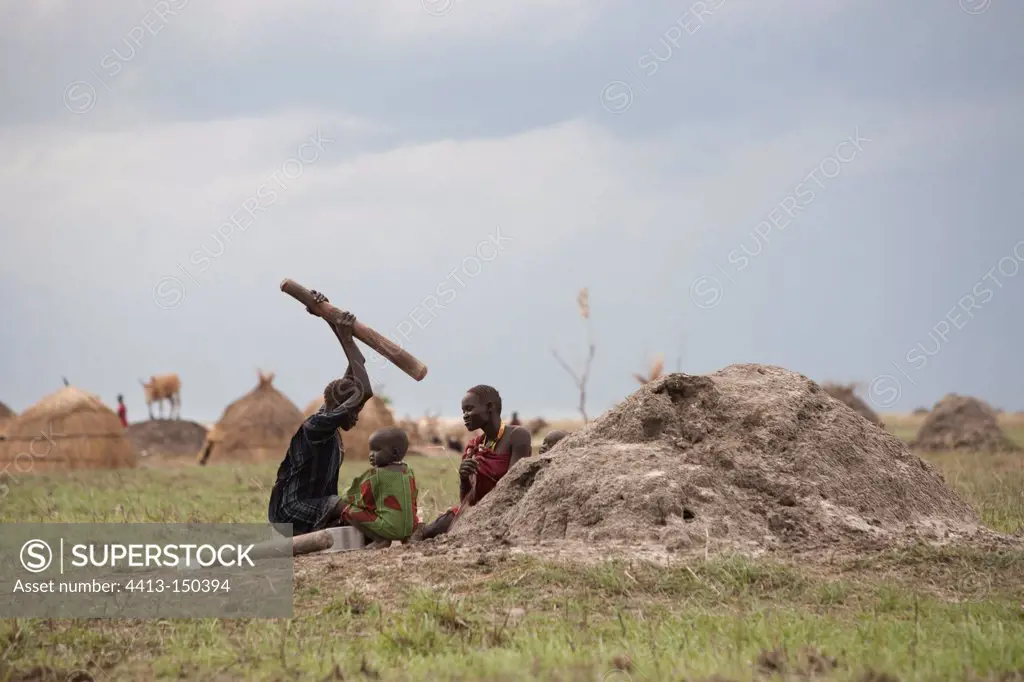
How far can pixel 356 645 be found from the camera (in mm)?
4738

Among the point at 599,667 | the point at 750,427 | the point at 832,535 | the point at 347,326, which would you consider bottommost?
the point at 599,667

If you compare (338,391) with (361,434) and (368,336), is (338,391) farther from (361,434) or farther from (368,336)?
(361,434)

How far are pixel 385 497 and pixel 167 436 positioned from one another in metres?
29.7

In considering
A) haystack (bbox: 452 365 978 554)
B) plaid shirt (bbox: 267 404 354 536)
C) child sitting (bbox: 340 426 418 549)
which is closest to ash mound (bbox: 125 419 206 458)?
plaid shirt (bbox: 267 404 354 536)

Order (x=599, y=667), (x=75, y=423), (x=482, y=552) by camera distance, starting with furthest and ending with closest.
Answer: (x=75, y=423) < (x=482, y=552) < (x=599, y=667)

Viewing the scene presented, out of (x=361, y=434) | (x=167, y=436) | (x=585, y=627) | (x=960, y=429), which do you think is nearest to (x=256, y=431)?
(x=361, y=434)

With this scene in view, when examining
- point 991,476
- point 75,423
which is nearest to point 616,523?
point 991,476

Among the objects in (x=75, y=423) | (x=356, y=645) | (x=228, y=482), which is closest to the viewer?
→ (x=356, y=645)

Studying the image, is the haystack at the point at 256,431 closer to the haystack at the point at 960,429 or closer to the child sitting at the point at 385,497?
the haystack at the point at 960,429

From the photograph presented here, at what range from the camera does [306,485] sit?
709 centimetres

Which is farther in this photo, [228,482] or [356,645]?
[228,482]

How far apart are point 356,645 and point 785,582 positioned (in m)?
2.19

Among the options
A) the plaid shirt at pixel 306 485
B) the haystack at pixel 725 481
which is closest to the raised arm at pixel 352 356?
the plaid shirt at pixel 306 485

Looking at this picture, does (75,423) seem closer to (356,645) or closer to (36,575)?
(36,575)
